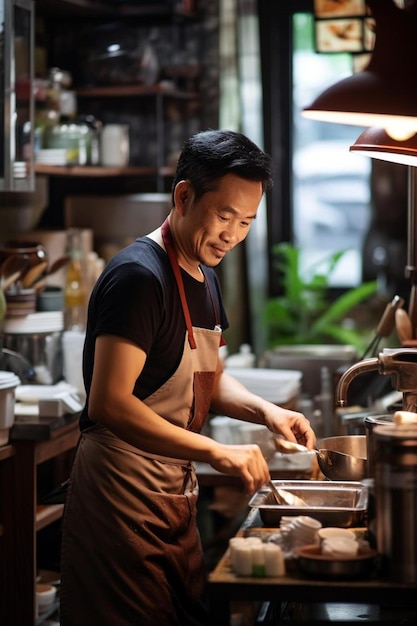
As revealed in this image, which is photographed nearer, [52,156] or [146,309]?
[146,309]

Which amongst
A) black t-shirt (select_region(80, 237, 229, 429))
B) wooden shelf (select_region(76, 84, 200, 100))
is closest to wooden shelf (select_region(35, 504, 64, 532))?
black t-shirt (select_region(80, 237, 229, 429))

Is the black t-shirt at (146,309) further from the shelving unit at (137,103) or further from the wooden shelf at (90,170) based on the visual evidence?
the shelving unit at (137,103)

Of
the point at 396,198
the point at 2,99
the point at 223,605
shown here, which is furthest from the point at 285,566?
the point at 396,198

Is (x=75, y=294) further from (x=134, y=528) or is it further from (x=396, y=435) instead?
(x=396, y=435)

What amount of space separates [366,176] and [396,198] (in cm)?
24

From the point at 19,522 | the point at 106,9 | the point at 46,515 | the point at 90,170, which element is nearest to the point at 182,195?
the point at 19,522

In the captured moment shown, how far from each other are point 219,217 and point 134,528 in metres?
0.82

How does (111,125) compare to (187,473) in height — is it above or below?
above

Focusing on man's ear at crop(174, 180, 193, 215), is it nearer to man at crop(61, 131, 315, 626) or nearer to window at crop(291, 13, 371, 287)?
man at crop(61, 131, 315, 626)

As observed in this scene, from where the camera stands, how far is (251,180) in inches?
106

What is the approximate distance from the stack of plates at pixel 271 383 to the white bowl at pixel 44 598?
1228 millimetres

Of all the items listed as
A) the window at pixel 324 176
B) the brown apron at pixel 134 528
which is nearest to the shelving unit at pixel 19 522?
the brown apron at pixel 134 528

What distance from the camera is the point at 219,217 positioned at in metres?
2.69

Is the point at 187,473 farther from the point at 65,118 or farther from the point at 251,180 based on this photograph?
the point at 65,118
